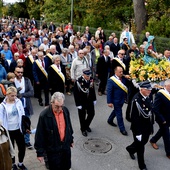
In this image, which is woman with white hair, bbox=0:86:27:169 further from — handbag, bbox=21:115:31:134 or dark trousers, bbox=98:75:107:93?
dark trousers, bbox=98:75:107:93

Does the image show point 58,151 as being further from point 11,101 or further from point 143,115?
point 143,115

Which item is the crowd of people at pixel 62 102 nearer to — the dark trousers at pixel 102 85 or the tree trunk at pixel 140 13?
the dark trousers at pixel 102 85

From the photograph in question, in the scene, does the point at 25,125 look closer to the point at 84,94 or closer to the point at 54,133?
the point at 54,133

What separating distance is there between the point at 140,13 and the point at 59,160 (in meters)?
16.4

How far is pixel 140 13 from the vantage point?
19.3 m

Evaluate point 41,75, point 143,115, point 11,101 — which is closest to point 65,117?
point 11,101

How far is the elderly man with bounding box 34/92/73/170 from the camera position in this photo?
4637 mm

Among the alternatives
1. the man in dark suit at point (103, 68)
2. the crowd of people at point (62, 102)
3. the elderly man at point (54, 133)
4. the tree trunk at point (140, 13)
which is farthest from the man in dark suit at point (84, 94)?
the tree trunk at point (140, 13)

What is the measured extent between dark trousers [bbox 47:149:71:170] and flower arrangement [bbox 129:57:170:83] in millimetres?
3349

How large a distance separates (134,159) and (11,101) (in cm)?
296

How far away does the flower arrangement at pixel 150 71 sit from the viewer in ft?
23.8

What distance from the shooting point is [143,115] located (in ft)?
18.3

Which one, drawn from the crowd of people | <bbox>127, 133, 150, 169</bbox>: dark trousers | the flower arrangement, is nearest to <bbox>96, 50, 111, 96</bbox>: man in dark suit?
the crowd of people

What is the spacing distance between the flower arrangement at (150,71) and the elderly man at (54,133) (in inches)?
126
